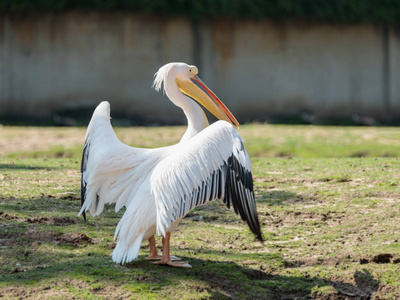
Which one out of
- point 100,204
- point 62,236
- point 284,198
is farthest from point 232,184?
point 284,198

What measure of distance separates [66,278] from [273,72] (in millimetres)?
10938

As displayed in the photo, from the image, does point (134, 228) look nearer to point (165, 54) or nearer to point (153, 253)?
point (153, 253)

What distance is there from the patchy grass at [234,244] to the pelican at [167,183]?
26cm

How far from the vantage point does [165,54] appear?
1374 centimetres

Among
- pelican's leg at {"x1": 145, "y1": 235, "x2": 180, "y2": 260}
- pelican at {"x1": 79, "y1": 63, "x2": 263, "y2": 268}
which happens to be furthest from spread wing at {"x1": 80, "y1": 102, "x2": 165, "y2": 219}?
pelican's leg at {"x1": 145, "y1": 235, "x2": 180, "y2": 260}

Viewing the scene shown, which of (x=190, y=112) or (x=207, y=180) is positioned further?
(x=190, y=112)

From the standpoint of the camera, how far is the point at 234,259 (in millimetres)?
4312

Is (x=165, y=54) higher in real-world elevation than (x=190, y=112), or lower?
higher

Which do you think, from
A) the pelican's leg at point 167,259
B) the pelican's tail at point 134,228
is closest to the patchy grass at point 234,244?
the pelican's leg at point 167,259

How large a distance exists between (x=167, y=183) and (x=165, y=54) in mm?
10220

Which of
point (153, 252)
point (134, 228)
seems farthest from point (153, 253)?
point (134, 228)

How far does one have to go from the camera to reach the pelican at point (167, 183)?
3.76m

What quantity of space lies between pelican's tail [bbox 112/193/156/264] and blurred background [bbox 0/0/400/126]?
9.39 m

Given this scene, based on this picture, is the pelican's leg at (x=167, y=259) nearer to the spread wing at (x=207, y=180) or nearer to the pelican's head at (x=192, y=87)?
the spread wing at (x=207, y=180)
